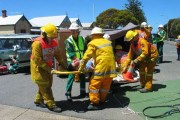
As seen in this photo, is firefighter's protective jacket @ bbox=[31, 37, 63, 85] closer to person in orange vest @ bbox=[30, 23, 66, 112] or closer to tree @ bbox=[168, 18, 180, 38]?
person in orange vest @ bbox=[30, 23, 66, 112]

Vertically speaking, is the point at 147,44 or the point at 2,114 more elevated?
the point at 147,44

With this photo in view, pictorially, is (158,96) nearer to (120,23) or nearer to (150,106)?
(150,106)

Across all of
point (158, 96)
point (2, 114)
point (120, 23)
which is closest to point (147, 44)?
point (158, 96)

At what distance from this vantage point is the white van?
14359mm

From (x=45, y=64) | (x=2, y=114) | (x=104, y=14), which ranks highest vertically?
(x=104, y=14)

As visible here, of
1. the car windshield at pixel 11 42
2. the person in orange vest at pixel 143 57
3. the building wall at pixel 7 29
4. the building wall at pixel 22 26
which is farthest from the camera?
the building wall at pixel 22 26

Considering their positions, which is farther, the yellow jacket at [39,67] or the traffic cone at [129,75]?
the traffic cone at [129,75]

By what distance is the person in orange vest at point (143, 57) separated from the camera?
8766 mm

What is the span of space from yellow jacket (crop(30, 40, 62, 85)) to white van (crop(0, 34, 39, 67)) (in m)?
6.76

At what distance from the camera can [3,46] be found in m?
15.4

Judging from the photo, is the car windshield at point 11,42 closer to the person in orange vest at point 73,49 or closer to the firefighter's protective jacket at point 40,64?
the person in orange vest at point 73,49

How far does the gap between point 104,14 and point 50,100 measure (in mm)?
55448

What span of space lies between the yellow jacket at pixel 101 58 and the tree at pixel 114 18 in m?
44.9

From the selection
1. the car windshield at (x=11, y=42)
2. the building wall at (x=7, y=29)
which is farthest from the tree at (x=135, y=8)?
the car windshield at (x=11, y=42)
